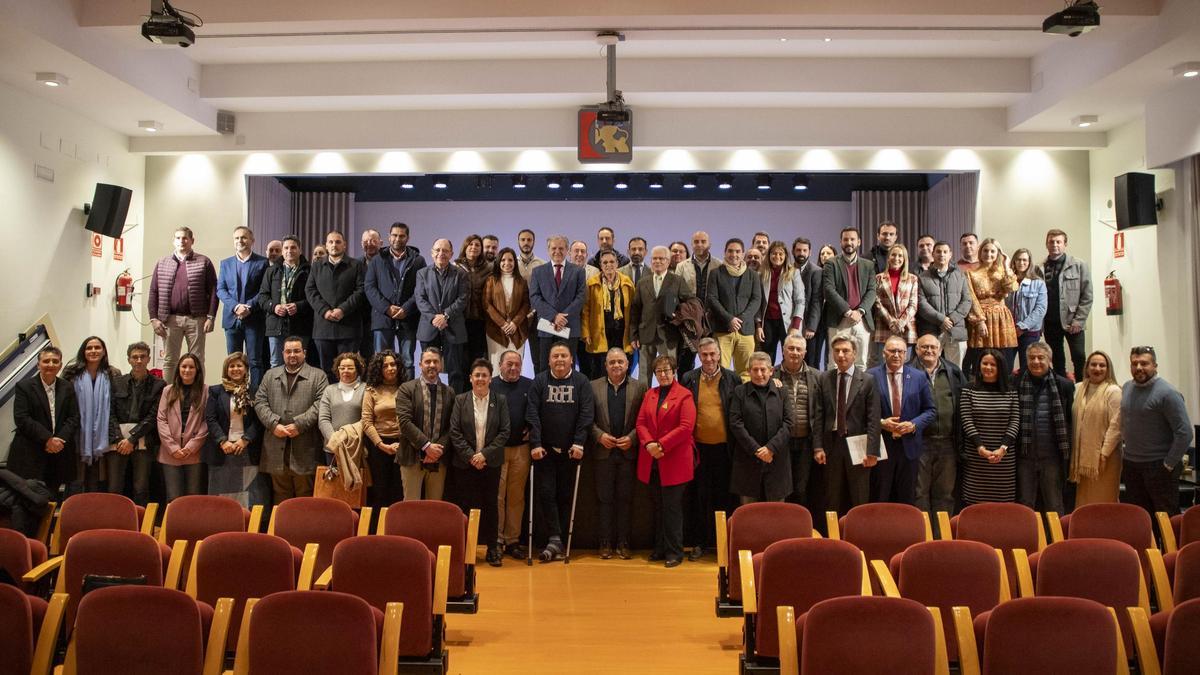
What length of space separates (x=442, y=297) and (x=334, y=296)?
35.4 inches

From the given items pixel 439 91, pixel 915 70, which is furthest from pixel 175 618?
pixel 915 70

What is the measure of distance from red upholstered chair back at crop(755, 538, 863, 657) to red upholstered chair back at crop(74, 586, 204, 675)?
6.97 feet

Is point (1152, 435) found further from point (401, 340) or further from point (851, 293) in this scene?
point (401, 340)

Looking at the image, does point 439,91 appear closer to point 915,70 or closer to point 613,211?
point 613,211

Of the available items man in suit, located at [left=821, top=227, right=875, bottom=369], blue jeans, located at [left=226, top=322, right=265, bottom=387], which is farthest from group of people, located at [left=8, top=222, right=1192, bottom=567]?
blue jeans, located at [left=226, top=322, right=265, bottom=387]

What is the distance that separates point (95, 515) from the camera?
4.78m

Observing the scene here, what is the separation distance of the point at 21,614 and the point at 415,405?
3267mm

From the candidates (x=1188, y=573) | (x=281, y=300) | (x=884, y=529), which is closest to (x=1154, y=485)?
(x=1188, y=573)

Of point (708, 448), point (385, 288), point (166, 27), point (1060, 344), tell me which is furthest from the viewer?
point (1060, 344)

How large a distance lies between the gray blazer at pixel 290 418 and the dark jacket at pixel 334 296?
0.90 metres

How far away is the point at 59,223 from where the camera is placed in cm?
836

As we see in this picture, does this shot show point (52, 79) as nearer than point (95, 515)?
No

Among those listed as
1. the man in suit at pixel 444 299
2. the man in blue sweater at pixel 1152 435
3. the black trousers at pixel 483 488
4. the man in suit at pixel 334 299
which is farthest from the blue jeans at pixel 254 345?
the man in blue sweater at pixel 1152 435

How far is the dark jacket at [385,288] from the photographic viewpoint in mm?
7215
